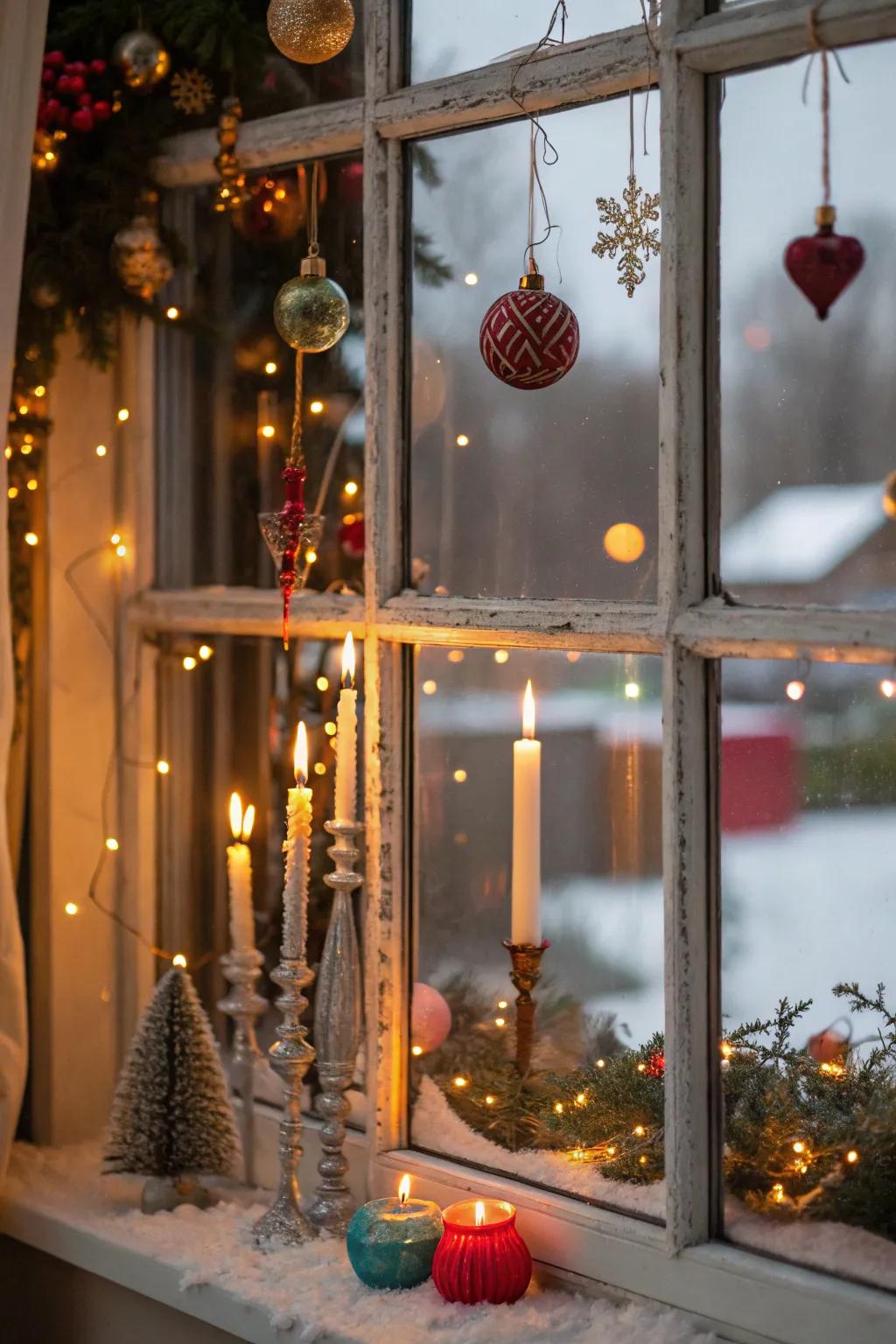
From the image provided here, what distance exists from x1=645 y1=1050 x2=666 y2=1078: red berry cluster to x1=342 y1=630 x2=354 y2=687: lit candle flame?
477 millimetres

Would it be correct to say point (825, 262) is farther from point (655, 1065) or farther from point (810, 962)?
point (655, 1065)

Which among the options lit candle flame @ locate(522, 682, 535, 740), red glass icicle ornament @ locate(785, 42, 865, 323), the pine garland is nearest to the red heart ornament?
red glass icicle ornament @ locate(785, 42, 865, 323)

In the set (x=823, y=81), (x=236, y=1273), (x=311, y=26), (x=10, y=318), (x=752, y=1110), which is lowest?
(x=236, y=1273)

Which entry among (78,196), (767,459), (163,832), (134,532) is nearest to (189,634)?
(134,532)

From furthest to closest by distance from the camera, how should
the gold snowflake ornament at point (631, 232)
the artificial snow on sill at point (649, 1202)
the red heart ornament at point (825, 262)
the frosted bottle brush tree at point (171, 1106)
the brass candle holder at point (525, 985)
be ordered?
1. the frosted bottle brush tree at point (171, 1106)
2. the brass candle holder at point (525, 985)
3. the gold snowflake ornament at point (631, 232)
4. the artificial snow on sill at point (649, 1202)
5. the red heart ornament at point (825, 262)

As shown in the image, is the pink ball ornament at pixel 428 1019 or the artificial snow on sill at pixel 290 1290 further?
the pink ball ornament at pixel 428 1019

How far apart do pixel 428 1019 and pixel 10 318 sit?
884mm

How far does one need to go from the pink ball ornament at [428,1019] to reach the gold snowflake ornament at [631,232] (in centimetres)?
75

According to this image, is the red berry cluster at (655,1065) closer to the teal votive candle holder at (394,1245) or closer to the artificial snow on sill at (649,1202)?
the artificial snow on sill at (649,1202)

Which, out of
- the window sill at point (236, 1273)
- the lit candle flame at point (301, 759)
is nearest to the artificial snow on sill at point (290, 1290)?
the window sill at point (236, 1273)

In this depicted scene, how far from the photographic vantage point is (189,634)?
66.6 inches

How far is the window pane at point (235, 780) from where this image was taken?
5.16ft

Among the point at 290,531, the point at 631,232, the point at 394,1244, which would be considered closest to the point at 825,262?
the point at 631,232

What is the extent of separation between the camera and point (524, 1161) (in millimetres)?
1364
